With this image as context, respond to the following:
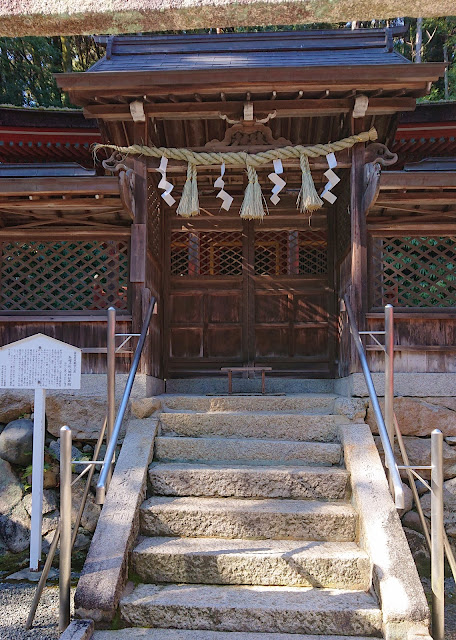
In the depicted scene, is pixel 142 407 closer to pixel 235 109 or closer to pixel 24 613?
pixel 24 613

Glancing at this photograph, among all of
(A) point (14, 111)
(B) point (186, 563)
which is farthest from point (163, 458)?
(A) point (14, 111)

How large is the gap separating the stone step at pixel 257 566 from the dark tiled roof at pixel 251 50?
4986 millimetres

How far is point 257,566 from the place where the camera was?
12.5 ft

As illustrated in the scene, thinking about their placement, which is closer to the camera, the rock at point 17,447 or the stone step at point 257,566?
the stone step at point 257,566

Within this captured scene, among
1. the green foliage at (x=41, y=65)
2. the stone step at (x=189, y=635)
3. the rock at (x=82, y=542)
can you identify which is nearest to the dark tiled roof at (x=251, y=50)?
the rock at (x=82, y=542)

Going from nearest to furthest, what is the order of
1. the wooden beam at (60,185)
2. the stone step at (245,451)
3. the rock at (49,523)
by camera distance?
the stone step at (245,451), the rock at (49,523), the wooden beam at (60,185)

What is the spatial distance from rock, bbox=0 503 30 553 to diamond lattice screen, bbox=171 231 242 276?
3.88 m

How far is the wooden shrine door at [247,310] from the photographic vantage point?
778 cm

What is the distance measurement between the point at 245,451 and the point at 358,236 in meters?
2.72

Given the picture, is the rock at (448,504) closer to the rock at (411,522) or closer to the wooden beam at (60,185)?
A: the rock at (411,522)

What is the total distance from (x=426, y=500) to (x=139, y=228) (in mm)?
4158

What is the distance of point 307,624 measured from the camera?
3391mm

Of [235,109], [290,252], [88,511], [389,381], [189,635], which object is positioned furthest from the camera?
[290,252]

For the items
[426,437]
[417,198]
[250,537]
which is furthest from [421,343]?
[250,537]
